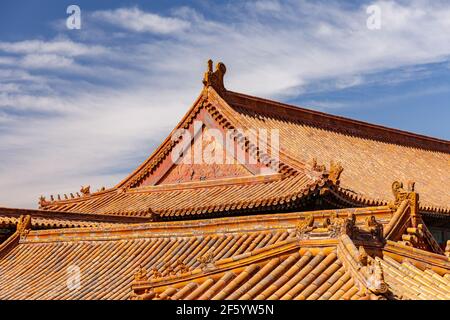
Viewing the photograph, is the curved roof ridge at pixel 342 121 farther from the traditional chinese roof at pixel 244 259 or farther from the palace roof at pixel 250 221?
the traditional chinese roof at pixel 244 259

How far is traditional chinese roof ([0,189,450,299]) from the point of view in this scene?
34.1 ft

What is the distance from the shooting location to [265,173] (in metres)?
22.9

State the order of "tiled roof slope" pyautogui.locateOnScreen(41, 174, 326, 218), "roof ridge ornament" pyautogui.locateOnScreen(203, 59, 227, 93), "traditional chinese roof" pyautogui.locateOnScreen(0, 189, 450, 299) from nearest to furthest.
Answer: "traditional chinese roof" pyautogui.locateOnScreen(0, 189, 450, 299), "tiled roof slope" pyautogui.locateOnScreen(41, 174, 326, 218), "roof ridge ornament" pyautogui.locateOnScreen(203, 59, 227, 93)

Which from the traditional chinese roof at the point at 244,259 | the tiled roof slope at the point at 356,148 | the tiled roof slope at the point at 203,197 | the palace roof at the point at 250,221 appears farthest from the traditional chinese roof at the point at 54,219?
the tiled roof slope at the point at 356,148

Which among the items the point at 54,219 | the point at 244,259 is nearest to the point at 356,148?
the point at 54,219

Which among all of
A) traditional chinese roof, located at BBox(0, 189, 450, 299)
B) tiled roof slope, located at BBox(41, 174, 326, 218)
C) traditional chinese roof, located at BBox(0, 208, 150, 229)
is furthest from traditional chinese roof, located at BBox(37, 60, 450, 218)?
traditional chinese roof, located at BBox(0, 189, 450, 299)

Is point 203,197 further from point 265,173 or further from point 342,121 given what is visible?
point 342,121

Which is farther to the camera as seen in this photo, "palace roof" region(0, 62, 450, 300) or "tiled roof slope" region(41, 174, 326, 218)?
"tiled roof slope" region(41, 174, 326, 218)

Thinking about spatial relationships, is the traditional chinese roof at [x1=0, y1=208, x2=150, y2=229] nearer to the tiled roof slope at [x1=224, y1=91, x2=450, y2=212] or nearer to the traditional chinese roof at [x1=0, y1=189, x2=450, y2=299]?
the traditional chinese roof at [x1=0, y1=189, x2=450, y2=299]

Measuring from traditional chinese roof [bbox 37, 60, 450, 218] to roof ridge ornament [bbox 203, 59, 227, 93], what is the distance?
31 millimetres

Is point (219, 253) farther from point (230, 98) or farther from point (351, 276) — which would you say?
point (230, 98)

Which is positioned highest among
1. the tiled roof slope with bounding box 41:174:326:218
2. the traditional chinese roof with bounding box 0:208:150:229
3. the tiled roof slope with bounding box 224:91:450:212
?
the tiled roof slope with bounding box 224:91:450:212

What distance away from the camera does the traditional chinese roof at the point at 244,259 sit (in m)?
10.4

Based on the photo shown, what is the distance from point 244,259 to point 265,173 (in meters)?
12.0
